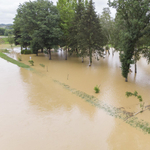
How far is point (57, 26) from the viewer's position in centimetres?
2284

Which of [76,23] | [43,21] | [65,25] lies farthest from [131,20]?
[43,21]

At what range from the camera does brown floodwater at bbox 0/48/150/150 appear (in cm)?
643

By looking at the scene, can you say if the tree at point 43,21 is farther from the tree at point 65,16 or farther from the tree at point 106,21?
the tree at point 106,21

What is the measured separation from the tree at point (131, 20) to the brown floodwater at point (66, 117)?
3394 millimetres

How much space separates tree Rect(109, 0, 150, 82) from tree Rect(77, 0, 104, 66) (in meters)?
6.27

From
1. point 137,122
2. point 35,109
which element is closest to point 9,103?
point 35,109

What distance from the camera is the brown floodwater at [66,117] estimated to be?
253 inches

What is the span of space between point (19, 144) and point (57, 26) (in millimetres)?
19972

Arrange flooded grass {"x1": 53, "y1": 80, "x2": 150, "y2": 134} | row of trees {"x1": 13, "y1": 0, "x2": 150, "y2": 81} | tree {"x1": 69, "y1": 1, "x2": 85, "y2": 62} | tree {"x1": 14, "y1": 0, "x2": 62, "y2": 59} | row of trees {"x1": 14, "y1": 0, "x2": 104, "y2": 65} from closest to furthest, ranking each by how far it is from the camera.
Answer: flooded grass {"x1": 53, "y1": 80, "x2": 150, "y2": 134} → row of trees {"x1": 13, "y1": 0, "x2": 150, "y2": 81} → row of trees {"x1": 14, "y1": 0, "x2": 104, "y2": 65} → tree {"x1": 69, "y1": 1, "x2": 85, "y2": 62} → tree {"x1": 14, "y1": 0, "x2": 62, "y2": 59}

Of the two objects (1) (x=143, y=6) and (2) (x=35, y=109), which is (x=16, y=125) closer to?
(2) (x=35, y=109)

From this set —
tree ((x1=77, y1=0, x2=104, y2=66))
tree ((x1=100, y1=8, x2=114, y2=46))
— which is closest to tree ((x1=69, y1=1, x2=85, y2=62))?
tree ((x1=77, y1=0, x2=104, y2=66))

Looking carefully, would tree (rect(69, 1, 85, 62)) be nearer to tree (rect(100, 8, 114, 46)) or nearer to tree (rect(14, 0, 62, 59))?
tree (rect(14, 0, 62, 59))

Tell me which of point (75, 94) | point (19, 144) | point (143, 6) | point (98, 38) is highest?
point (143, 6)

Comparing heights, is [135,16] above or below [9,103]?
above
